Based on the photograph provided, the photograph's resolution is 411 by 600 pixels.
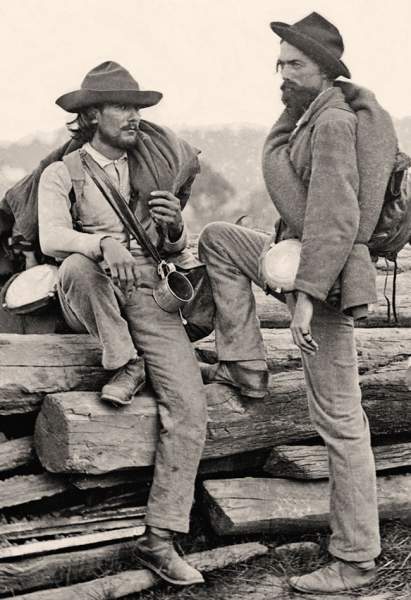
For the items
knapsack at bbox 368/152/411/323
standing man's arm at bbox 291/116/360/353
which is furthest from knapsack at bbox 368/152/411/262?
standing man's arm at bbox 291/116/360/353

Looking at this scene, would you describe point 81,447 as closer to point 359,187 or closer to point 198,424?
point 198,424

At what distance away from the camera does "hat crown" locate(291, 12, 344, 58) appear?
522cm

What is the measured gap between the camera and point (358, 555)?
17.1ft

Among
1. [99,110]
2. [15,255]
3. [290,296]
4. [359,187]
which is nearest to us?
[359,187]

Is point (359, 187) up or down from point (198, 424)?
up

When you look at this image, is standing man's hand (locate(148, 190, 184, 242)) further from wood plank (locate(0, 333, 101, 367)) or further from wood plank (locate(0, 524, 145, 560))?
wood plank (locate(0, 524, 145, 560))

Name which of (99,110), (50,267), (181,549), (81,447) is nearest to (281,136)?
(99,110)

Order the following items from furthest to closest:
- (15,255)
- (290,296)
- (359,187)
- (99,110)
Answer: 1. (15,255)
2. (99,110)
3. (290,296)
4. (359,187)

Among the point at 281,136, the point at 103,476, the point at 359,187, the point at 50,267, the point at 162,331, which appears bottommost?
the point at 103,476

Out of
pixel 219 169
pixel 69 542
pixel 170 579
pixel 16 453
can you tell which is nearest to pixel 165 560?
pixel 170 579

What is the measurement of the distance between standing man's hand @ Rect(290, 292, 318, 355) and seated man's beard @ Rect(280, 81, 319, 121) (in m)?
1.14

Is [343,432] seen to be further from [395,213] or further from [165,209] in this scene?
[165,209]

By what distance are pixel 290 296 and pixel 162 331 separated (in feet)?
2.77

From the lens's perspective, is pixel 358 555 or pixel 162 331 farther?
pixel 162 331
